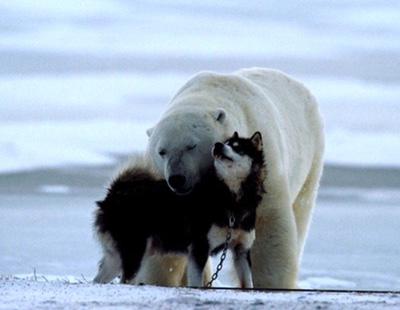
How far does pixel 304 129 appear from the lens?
9.52 metres

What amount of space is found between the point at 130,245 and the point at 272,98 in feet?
7.01

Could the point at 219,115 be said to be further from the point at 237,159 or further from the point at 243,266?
the point at 243,266

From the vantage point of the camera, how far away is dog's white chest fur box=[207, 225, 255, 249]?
22.8 feet

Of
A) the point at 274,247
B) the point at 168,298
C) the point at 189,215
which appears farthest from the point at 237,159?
the point at 168,298

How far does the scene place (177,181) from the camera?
733cm

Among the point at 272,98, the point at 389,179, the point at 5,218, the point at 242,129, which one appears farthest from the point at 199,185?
the point at 389,179

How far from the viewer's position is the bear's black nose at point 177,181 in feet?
24.0

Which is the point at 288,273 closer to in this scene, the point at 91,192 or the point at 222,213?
the point at 222,213

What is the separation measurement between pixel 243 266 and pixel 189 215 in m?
0.43

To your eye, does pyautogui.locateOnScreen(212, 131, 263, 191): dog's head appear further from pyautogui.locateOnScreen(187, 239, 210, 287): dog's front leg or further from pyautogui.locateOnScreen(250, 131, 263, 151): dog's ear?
pyautogui.locateOnScreen(187, 239, 210, 287): dog's front leg

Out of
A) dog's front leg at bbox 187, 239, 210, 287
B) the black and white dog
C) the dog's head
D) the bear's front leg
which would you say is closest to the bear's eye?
the black and white dog

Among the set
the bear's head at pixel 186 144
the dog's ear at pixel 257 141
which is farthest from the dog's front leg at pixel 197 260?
the dog's ear at pixel 257 141

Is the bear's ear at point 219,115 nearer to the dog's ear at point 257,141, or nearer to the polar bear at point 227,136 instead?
the polar bear at point 227,136

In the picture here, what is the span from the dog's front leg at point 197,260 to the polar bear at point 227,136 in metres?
0.47
